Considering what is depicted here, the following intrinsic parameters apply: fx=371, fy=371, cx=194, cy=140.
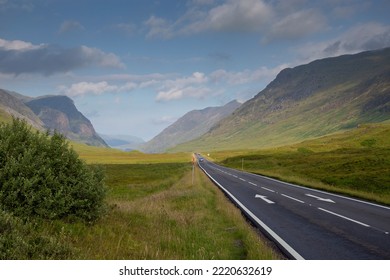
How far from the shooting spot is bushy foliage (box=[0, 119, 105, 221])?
8430 millimetres

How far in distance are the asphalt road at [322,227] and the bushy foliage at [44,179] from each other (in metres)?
5.28

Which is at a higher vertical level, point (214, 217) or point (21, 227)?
point (21, 227)

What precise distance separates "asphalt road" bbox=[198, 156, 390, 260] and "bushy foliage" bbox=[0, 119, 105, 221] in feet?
17.3

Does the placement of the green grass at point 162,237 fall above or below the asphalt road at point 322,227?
above

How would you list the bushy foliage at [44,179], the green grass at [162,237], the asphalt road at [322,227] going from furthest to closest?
the asphalt road at [322,227]
the bushy foliage at [44,179]
the green grass at [162,237]

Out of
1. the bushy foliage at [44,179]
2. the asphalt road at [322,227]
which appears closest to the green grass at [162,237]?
the bushy foliage at [44,179]

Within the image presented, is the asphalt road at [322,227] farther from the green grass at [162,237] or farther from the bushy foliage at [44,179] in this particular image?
the bushy foliage at [44,179]

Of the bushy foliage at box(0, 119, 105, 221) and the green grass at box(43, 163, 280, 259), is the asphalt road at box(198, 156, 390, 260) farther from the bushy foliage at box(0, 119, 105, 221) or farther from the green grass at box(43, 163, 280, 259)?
the bushy foliage at box(0, 119, 105, 221)

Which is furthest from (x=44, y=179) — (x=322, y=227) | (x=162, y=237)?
(x=322, y=227)

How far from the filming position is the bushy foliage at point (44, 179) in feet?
27.7

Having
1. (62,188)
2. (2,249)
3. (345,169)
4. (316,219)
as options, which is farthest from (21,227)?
(345,169)

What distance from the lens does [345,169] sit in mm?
46344
